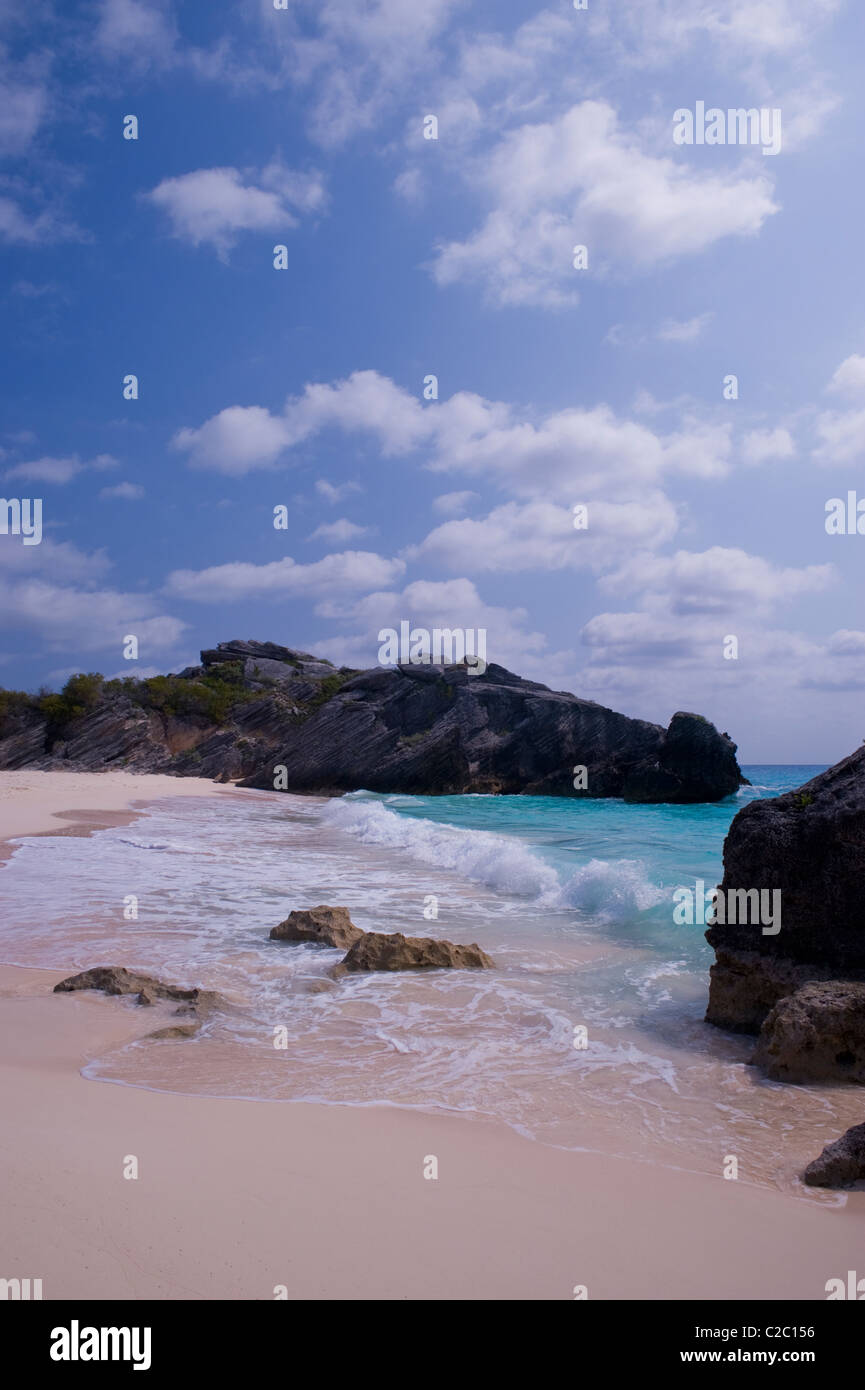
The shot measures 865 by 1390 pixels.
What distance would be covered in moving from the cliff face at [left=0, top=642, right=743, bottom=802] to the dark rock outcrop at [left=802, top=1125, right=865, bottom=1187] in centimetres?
4405

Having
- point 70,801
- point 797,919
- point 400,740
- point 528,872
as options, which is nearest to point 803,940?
point 797,919

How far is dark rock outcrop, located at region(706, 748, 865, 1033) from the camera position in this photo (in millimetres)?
6328

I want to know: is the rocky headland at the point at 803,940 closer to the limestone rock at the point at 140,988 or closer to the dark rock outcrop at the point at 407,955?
the dark rock outcrop at the point at 407,955

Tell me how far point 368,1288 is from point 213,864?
42.1 ft

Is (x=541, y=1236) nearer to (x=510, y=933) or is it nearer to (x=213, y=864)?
(x=510, y=933)

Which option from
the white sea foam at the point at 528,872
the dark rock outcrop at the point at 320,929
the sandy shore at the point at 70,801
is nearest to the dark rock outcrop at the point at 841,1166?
the dark rock outcrop at the point at 320,929

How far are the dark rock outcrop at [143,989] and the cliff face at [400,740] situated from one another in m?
40.3

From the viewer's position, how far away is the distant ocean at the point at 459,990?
4879 millimetres

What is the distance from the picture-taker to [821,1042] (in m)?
5.46

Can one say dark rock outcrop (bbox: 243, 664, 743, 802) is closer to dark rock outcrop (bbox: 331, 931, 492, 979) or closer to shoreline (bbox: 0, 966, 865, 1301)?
dark rock outcrop (bbox: 331, 931, 492, 979)

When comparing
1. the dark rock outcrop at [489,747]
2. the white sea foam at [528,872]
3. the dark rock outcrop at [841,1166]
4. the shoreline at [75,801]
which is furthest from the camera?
the dark rock outcrop at [489,747]

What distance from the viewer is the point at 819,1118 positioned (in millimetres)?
4895

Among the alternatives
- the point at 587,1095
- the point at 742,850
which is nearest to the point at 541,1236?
the point at 587,1095

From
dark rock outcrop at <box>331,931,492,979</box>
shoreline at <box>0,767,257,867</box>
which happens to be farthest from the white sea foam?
shoreline at <box>0,767,257,867</box>
